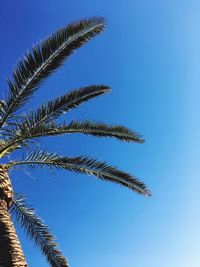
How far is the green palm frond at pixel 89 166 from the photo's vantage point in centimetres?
1312

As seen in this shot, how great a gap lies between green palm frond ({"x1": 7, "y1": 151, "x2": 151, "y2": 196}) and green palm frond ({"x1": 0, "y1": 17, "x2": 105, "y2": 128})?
159 centimetres

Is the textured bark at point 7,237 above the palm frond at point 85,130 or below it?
below

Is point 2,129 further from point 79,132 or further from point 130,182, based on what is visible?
point 130,182

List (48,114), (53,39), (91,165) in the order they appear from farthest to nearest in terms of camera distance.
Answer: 1. (91,165)
2. (48,114)
3. (53,39)

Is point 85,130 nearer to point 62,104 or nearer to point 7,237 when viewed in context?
point 62,104

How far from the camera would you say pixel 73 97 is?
13.4 metres

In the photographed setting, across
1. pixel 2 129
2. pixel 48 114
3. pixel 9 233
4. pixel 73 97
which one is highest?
pixel 73 97

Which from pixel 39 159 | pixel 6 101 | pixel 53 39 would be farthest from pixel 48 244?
pixel 53 39

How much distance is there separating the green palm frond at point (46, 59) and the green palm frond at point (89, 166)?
159 cm

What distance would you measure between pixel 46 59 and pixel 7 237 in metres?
4.17

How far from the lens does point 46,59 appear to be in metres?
11.9

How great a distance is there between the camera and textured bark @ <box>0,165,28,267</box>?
411 inches

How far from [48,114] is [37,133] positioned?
2.43 ft

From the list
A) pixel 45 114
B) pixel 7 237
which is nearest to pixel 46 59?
pixel 45 114
